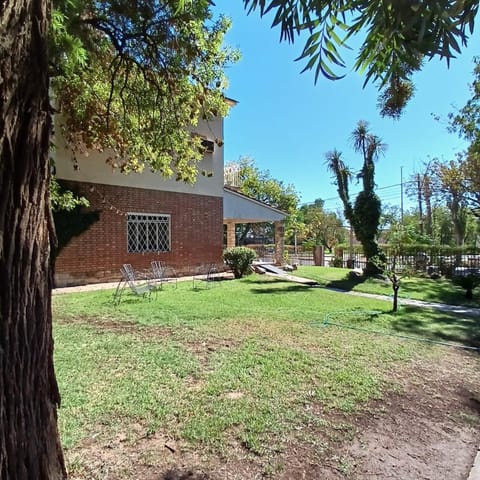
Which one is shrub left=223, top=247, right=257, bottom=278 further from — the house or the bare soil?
the bare soil

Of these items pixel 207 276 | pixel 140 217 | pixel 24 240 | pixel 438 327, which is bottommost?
pixel 438 327

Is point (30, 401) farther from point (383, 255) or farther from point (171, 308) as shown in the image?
point (383, 255)

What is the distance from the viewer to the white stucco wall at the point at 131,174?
483 inches

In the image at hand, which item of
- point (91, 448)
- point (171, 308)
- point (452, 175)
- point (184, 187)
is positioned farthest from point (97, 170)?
point (452, 175)

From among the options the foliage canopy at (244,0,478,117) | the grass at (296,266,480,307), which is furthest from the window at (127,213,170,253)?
the foliage canopy at (244,0,478,117)

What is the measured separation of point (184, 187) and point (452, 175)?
15.4 metres

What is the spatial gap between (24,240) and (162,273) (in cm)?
1243

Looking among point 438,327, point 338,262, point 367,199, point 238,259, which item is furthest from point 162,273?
point 338,262

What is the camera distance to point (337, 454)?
288 centimetres

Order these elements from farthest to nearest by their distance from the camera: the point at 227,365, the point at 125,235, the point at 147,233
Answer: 1. the point at 147,233
2. the point at 125,235
3. the point at 227,365

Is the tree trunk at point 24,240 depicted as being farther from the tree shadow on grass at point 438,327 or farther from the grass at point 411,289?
the grass at point 411,289

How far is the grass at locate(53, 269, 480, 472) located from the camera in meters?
3.29

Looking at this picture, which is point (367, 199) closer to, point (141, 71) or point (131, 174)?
point (131, 174)

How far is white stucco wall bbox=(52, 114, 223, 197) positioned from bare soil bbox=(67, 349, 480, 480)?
8.51 metres
